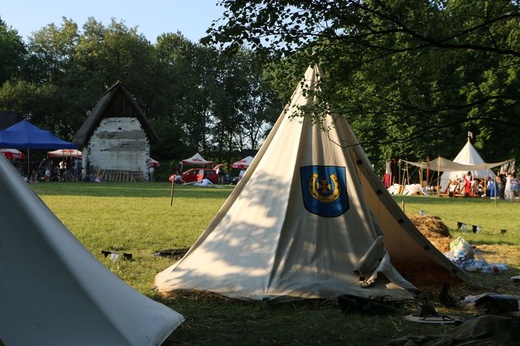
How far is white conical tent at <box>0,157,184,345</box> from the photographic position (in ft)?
14.2

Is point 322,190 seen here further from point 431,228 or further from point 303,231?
point 431,228

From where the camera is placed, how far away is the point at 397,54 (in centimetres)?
638

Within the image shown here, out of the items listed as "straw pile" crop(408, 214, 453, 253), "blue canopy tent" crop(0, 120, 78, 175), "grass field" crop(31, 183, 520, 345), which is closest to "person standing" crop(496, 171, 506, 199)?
"grass field" crop(31, 183, 520, 345)

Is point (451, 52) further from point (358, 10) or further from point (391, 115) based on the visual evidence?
point (358, 10)

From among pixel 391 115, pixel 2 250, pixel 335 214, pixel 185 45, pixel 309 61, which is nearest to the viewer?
pixel 2 250

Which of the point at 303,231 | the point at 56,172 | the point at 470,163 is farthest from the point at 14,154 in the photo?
the point at 303,231

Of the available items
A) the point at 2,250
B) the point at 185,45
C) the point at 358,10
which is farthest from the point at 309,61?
the point at 185,45

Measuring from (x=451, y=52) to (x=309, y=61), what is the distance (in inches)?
57.0

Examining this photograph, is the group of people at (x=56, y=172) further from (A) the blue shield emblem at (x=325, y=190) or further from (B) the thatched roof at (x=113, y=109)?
(A) the blue shield emblem at (x=325, y=190)

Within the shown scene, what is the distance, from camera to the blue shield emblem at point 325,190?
7918 millimetres

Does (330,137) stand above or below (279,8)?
below

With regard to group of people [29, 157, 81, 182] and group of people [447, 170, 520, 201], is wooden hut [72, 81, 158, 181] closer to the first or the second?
group of people [29, 157, 81, 182]

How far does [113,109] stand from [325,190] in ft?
155

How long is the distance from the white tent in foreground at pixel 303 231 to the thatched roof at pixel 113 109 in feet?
149
